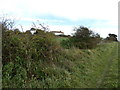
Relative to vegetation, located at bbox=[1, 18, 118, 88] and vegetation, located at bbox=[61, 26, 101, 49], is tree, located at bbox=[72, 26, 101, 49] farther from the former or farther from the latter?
vegetation, located at bbox=[1, 18, 118, 88]

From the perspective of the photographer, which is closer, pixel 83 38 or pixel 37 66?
pixel 37 66

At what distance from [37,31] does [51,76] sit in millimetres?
3316

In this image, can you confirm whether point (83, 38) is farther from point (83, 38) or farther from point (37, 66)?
point (37, 66)

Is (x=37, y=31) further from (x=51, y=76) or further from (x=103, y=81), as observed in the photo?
(x=103, y=81)

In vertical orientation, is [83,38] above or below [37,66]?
above

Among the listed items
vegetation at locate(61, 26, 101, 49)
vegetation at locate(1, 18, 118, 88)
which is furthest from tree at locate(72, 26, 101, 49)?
vegetation at locate(1, 18, 118, 88)

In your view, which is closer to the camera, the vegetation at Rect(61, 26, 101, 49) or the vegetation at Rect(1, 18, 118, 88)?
the vegetation at Rect(1, 18, 118, 88)

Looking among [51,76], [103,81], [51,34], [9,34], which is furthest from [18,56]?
[103,81]

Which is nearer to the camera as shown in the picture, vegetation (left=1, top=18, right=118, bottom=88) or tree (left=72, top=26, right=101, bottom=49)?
vegetation (left=1, top=18, right=118, bottom=88)

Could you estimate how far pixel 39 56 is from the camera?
888cm

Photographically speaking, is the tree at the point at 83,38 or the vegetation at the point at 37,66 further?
the tree at the point at 83,38

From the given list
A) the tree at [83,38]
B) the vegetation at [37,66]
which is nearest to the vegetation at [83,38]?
the tree at [83,38]

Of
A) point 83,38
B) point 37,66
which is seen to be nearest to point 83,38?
point 83,38

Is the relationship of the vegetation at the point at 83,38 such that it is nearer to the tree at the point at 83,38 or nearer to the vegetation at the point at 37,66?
the tree at the point at 83,38
